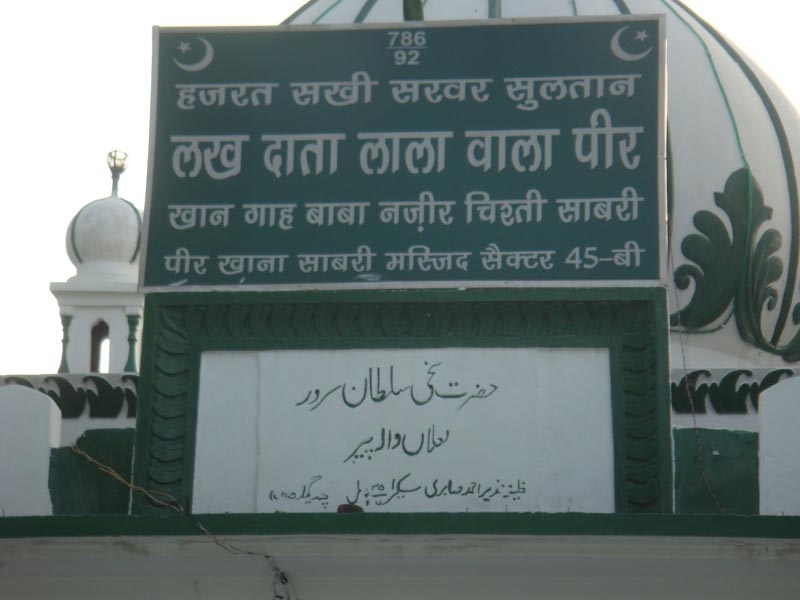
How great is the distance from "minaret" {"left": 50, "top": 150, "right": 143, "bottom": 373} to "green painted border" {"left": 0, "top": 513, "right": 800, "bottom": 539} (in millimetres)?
Result: 6461

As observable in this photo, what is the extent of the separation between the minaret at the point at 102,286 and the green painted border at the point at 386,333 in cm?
560

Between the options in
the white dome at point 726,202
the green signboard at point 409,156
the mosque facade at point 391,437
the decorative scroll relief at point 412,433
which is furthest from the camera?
the white dome at point 726,202

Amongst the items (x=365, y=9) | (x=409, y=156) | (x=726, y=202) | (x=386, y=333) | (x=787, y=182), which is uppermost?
(x=365, y=9)

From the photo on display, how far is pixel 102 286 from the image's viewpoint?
12766 millimetres

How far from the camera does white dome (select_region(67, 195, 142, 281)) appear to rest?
12766 mm

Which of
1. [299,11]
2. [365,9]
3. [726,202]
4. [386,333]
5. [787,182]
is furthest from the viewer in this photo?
[299,11]

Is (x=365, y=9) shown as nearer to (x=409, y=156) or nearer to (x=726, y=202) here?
(x=726, y=202)

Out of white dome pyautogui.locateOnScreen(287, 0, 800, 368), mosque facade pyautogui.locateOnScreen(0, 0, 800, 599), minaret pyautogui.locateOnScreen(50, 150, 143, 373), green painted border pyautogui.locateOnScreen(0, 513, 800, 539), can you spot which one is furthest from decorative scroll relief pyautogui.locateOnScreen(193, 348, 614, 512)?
minaret pyautogui.locateOnScreen(50, 150, 143, 373)

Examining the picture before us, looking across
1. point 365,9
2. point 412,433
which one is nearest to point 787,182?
point 365,9

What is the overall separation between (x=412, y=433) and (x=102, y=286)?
6.22 metres

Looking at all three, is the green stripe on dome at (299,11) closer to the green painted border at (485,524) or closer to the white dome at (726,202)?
the white dome at (726,202)

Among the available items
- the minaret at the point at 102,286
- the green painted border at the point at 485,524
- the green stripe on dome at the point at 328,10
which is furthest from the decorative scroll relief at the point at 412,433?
the minaret at the point at 102,286

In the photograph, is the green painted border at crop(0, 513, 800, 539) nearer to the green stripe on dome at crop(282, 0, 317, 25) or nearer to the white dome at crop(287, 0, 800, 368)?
the white dome at crop(287, 0, 800, 368)

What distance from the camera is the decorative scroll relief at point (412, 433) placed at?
6824 millimetres
